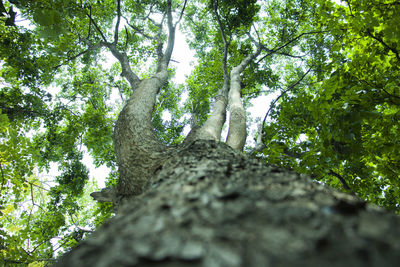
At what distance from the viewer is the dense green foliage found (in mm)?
2779

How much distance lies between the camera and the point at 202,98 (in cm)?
972

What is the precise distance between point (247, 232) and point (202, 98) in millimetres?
9267

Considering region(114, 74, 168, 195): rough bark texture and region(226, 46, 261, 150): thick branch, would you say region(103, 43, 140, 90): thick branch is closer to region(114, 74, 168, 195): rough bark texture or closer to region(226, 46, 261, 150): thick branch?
region(114, 74, 168, 195): rough bark texture

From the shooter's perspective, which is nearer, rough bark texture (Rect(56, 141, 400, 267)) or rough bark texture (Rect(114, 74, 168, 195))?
rough bark texture (Rect(56, 141, 400, 267))

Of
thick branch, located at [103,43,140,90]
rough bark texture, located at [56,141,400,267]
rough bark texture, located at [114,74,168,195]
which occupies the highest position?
thick branch, located at [103,43,140,90]

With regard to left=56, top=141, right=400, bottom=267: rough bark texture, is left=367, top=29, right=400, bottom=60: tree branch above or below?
above

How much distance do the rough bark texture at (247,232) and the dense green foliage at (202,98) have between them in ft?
6.14

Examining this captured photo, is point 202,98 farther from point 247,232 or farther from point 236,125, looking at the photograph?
point 247,232

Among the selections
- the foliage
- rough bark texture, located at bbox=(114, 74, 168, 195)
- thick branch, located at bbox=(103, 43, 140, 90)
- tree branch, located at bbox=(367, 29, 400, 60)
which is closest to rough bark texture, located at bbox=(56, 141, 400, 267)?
rough bark texture, located at bbox=(114, 74, 168, 195)

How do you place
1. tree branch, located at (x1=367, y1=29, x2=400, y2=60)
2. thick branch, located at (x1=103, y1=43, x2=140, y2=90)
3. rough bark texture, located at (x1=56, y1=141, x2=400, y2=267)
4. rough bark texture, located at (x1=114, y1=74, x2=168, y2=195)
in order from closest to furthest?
rough bark texture, located at (x1=56, y1=141, x2=400, y2=267)
rough bark texture, located at (x1=114, y1=74, x2=168, y2=195)
tree branch, located at (x1=367, y1=29, x2=400, y2=60)
thick branch, located at (x1=103, y1=43, x2=140, y2=90)

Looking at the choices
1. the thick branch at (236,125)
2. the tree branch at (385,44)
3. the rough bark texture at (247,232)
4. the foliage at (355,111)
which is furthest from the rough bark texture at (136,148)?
the tree branch at (385,44)

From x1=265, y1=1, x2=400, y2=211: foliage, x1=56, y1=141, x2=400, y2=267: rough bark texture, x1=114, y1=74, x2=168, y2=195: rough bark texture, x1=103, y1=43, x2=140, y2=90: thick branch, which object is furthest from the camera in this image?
x1=103, y1=43, x2=140, y2=90: thick branch

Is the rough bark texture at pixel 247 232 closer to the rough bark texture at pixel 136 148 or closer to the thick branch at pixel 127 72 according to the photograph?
the rough bark texture at pixel 136 148

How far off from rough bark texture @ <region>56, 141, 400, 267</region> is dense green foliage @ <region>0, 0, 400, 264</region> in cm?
187
